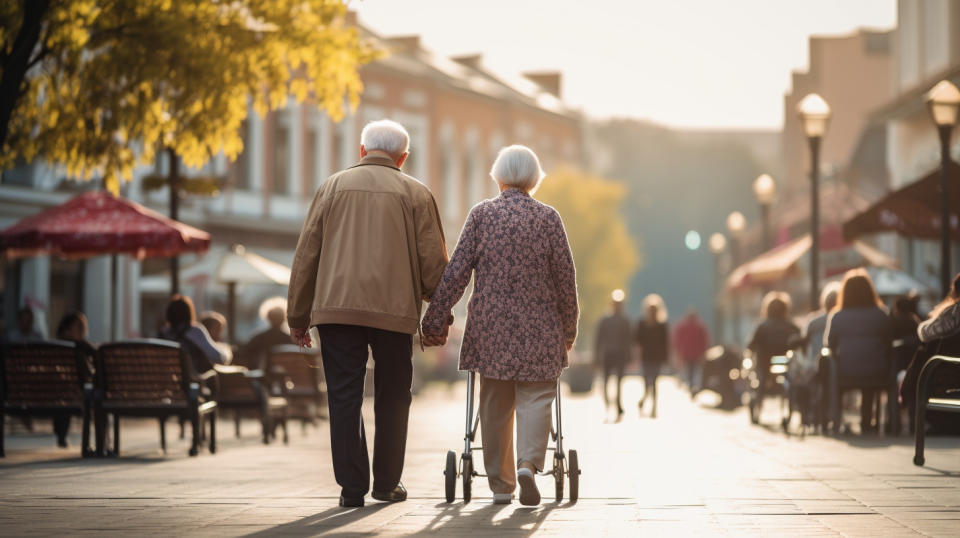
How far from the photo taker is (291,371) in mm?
18453

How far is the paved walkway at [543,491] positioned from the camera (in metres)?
7.70

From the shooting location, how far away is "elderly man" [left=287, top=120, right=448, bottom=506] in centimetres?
866

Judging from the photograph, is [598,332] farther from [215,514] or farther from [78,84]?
[215,514]

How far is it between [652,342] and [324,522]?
16879 mm

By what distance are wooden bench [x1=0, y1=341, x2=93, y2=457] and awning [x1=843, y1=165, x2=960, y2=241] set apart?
9759mm

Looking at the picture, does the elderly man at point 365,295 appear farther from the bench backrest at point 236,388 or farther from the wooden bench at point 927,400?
the bench backrest at point 236,388

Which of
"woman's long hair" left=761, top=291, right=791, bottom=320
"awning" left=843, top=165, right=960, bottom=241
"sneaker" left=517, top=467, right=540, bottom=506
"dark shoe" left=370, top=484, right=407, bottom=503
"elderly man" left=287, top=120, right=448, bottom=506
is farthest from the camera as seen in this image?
"woman's long hair" left=761, top=291, right=791, bottom=320

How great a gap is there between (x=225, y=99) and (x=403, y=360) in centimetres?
792

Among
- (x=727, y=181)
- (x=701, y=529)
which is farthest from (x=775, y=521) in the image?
(x=727, y=181)

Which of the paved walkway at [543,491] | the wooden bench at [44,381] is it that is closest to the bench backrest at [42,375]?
the wooden bench at [44,381]

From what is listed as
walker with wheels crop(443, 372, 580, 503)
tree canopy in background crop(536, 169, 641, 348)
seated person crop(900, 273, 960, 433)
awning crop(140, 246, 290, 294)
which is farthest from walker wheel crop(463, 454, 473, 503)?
tree canopy in background crop(536, 169, 641, 348)

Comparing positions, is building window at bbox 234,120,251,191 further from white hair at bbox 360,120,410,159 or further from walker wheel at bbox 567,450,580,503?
walker wheel at bbox 567,450,580,503

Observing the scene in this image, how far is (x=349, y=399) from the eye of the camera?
8664mm

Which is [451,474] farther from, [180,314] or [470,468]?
[180,314]
